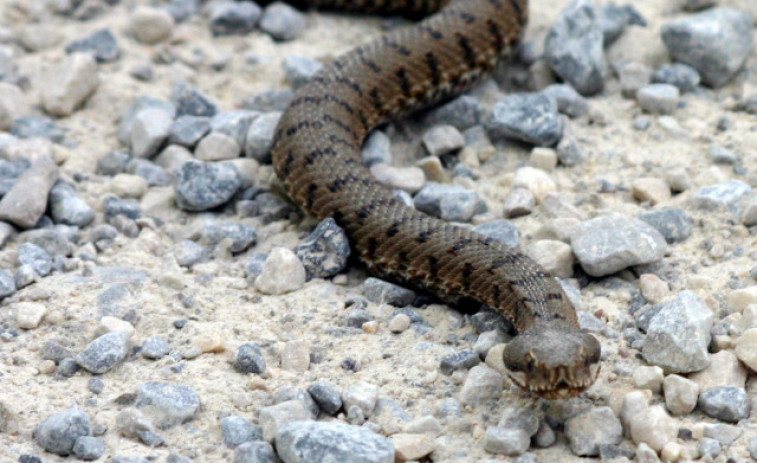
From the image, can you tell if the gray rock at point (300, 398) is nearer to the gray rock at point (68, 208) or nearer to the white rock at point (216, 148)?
the gray rock at point (68, 208)

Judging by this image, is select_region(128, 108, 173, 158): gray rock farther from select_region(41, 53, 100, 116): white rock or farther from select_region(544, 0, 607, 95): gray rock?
select_region(544, 0, 607, 95): gray rock

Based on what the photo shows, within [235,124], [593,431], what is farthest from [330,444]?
[235,124]

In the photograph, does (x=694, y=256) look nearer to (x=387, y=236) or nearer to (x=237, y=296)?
(x=387, y=236)

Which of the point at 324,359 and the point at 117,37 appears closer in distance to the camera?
the point at 324,359

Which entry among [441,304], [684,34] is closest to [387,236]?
[441,304]

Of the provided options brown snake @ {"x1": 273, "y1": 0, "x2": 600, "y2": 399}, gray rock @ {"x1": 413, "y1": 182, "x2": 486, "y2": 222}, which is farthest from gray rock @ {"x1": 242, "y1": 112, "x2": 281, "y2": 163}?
gray rock @ {"x1": 413, "y1": 182, "x2": 486, "y2": 222}

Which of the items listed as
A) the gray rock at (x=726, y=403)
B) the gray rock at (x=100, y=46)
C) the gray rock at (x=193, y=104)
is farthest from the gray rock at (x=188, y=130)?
the gray rock at (x=726, y=403)

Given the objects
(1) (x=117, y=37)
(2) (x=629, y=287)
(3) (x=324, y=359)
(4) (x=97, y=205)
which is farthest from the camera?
(1) (x=117, y=37)
